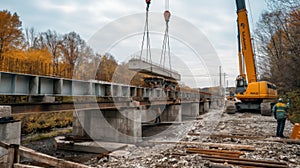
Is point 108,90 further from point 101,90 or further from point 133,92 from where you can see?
point 133,92

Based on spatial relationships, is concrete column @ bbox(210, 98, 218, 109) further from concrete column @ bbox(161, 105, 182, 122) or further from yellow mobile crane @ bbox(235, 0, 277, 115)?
yellow mobile crane @ bbox(235, 0, 277, 115)

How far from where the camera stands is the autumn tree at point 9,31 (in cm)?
2348

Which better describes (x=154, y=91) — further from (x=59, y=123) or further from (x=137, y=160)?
(x=59, y=123)

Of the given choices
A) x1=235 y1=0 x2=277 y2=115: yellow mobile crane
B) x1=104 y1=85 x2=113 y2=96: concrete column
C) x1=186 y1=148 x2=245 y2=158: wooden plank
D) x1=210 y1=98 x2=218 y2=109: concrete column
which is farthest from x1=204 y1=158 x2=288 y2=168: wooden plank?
x1=210 y1=98 x2=218 y2=109: concrete column

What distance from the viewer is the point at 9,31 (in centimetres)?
2455

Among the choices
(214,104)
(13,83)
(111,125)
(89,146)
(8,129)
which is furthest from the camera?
(214,104)

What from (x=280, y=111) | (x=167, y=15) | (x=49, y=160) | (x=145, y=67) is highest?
(x=167, y=15)

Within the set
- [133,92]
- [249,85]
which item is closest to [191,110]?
[249,85]

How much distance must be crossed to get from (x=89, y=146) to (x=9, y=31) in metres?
20.6

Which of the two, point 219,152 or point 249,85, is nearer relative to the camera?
point 219,152

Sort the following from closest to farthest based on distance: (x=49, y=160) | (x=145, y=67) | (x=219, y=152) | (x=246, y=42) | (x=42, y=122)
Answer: (x=49, y=160), (x=219, y=152), (x=145, y=67), (x=246, y=42), (x=42, y=122)

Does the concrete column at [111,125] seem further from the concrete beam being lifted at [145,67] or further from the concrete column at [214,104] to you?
the concrete column at [214,104]

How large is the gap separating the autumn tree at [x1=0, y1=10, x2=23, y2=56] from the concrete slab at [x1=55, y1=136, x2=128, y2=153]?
53.8 feet

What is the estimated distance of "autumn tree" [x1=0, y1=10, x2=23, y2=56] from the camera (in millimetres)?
23484
